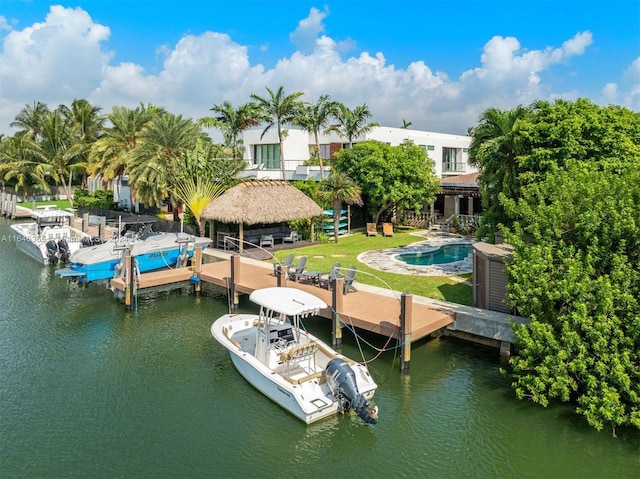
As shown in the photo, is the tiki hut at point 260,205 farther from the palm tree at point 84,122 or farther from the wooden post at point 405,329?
the palm tree at point 84,122

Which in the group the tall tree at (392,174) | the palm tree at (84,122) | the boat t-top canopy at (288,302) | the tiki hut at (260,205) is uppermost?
the palm tree at (84,122)

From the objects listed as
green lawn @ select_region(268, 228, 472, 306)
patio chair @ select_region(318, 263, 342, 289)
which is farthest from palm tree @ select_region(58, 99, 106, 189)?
patio chair @ select_region(318, 263, 342, 289)

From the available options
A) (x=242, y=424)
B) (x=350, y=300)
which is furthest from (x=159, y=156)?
(x=242, y=424)

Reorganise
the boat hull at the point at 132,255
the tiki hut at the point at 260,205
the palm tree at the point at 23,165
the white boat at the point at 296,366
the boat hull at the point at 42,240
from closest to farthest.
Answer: the white boat at the point at 296,366 < the boat hull at the point at 132,255 < the tiki hut at the point at 260,205 < the boat hull at the point at 42,240 < the palm tree at the point at 23,165

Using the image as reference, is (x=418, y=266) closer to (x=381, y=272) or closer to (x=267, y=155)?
(x=381, y=272)

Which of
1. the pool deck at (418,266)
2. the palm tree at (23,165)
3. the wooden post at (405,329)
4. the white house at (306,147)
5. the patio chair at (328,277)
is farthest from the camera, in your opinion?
the palm tree at (23,165)

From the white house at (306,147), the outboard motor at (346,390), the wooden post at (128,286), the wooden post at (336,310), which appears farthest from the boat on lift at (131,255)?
the white house at (306,147)

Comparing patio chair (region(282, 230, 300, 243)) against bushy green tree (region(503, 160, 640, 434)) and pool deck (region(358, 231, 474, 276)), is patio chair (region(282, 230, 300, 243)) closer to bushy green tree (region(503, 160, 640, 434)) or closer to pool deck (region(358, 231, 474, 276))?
pool deck (region(358, 231, 474, 276))
